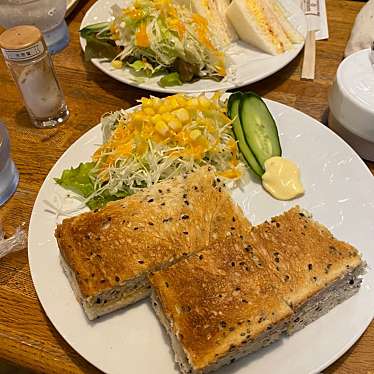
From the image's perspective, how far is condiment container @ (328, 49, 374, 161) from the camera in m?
1.94

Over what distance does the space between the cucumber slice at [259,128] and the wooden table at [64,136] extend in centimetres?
35

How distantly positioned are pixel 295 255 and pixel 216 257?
0.26 metres

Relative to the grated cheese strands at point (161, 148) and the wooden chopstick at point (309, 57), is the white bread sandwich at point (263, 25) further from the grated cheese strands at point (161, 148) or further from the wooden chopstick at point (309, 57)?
the grated cheese strands at point (161, 148)

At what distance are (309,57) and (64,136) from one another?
4.52 feet

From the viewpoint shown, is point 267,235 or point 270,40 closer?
point 267,235

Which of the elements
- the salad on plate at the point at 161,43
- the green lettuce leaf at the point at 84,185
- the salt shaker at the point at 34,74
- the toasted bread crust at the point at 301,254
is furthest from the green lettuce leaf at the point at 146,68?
the toasted bread crust at the point at 301,254

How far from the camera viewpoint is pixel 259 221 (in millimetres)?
1886

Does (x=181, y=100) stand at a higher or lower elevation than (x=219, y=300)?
higher

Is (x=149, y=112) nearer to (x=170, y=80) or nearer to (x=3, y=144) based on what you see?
(x=170, y=80)

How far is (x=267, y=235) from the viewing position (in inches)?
64.9

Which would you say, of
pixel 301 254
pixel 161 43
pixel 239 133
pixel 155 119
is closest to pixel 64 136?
pixel 155 119

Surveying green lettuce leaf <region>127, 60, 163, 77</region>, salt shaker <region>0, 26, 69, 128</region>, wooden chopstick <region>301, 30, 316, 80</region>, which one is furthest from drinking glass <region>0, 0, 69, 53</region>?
wooden chopstick <region>301, 30, 316, 80</region>

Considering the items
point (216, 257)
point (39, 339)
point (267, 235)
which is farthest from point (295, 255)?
point (39, 339)

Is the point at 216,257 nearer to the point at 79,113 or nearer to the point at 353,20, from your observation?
the point at 79,113
